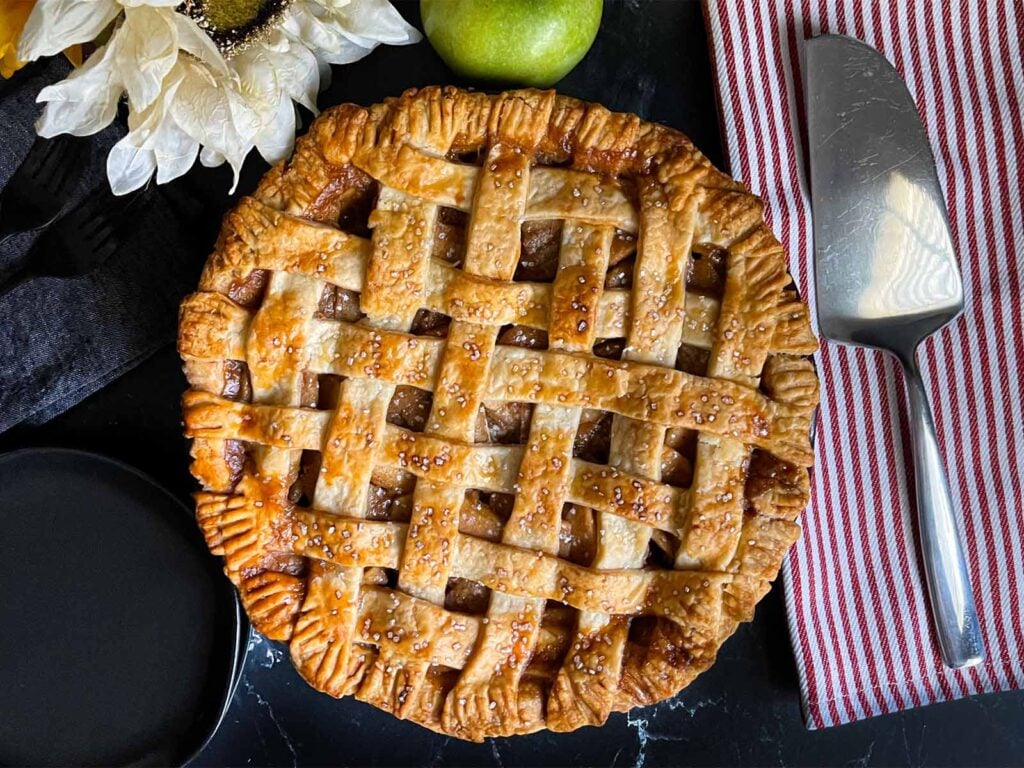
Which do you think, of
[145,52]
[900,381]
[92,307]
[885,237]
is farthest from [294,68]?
[900,381]

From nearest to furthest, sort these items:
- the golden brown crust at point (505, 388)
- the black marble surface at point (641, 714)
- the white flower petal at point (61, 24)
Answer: the white flower petal at point (61, 24), the golden brown crust at point (505, 388), the black marble surface at point (641, 714)

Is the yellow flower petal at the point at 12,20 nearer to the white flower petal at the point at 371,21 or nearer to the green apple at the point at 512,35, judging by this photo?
the white flower petal at the point at 371,21

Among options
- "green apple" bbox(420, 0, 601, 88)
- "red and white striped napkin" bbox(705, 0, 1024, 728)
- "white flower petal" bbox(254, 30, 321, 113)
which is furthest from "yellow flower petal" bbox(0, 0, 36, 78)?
"red and white striped napkin" bbox(705, 0, 1024, 728)

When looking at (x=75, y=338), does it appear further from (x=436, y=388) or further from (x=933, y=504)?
(x=933, y=504)

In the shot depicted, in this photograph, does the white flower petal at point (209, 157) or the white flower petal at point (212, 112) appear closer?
the white flower petal at point (212, 112)

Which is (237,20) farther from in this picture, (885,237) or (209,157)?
(885,237)

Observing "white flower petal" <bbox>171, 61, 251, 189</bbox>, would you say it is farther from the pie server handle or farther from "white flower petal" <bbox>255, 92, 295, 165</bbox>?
the pie server handle

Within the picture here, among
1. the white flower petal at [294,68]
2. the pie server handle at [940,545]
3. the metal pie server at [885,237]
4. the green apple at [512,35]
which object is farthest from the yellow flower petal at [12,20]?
the pie server handle at [940,545]
